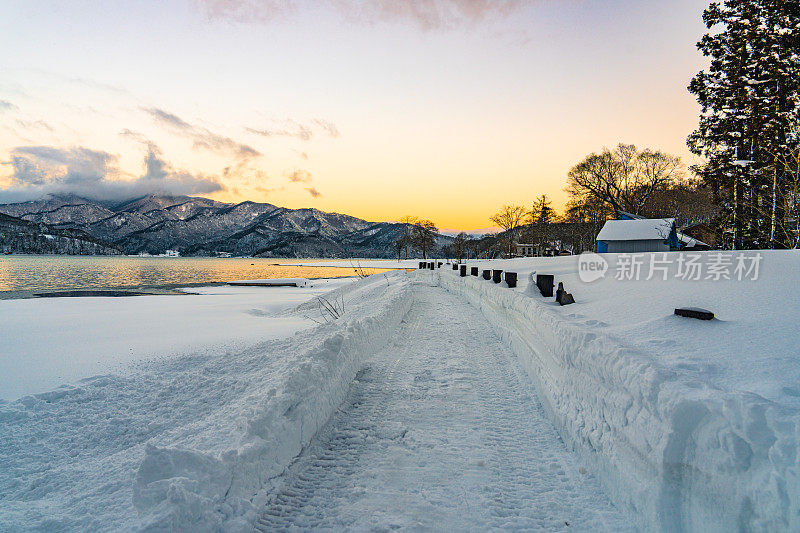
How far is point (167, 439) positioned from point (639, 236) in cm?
3908

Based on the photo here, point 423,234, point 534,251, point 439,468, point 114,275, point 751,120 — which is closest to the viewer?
point 439,468

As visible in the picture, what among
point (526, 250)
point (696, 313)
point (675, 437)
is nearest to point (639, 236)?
point (696, 313)

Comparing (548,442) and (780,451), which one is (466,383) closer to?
(548,442)

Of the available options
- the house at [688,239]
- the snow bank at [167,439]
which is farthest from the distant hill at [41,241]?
the house at [688,239]

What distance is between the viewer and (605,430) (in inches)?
138

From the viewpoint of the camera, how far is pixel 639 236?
1352 inches

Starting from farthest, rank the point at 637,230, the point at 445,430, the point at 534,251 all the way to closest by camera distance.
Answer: the point at 534,251, the point at 637,230, the point at 445,430

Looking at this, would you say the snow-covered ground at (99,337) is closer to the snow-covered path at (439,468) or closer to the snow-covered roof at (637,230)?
the snow-covered path at (439,468)

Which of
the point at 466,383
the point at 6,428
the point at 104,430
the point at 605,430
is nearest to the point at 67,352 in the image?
the point at 6,428

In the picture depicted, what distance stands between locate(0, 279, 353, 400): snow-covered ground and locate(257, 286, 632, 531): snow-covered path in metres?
4.06

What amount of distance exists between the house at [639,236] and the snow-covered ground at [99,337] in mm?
33425

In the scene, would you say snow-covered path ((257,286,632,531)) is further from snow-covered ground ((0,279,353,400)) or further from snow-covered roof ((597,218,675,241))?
snow-covered roof ((597,218,675,241))

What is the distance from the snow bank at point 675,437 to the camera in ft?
6.56

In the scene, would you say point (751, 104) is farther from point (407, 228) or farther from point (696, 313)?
point (407, 228)
